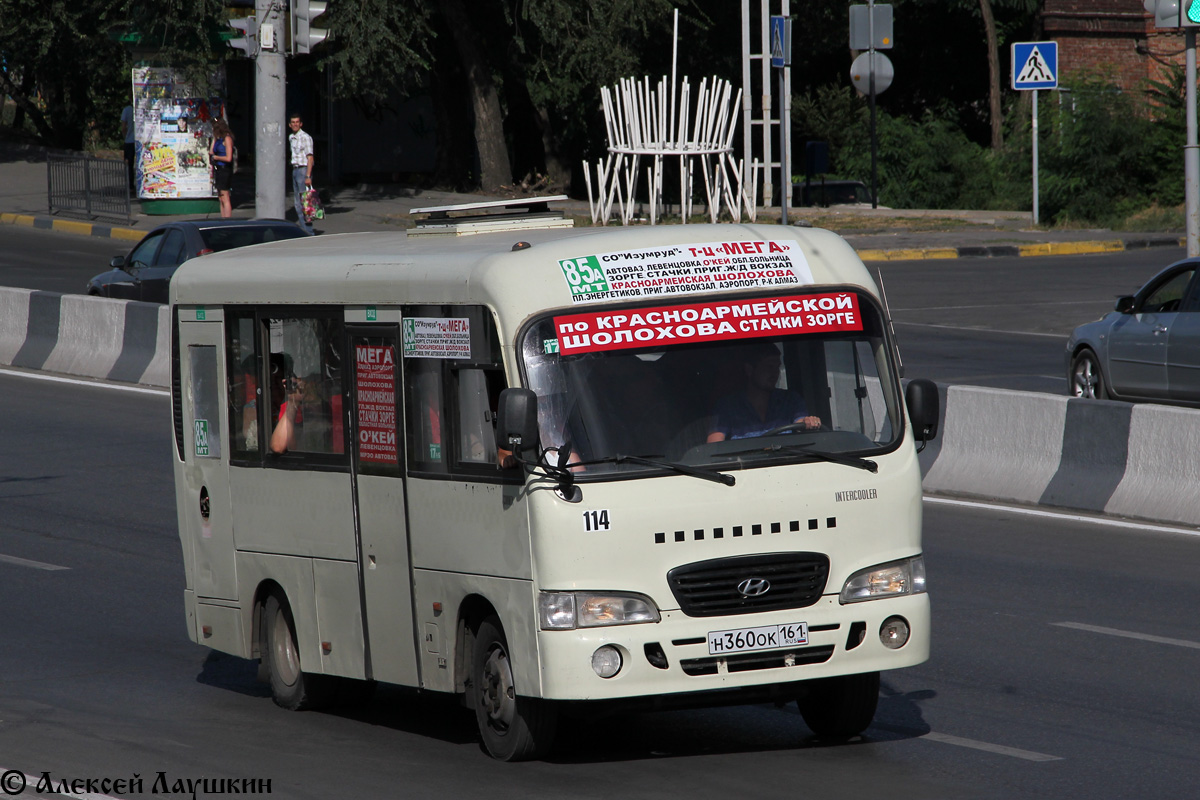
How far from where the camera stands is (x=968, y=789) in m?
6.56

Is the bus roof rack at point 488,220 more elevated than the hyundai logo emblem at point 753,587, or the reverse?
the bus roof rack at point 488,220

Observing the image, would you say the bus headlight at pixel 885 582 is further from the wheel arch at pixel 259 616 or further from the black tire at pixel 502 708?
the wheel arch at pixel 259 616

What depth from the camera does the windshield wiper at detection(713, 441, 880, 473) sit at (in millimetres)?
6914

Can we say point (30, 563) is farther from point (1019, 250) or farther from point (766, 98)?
point (766, 98)

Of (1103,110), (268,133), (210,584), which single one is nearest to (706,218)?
(1103,110)

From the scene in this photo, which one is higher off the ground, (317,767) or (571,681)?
(571,681)

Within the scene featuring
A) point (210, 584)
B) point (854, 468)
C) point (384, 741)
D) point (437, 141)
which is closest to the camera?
point (854, 468)

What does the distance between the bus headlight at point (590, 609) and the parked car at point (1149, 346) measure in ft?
32.1

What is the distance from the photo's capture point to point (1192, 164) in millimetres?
18031

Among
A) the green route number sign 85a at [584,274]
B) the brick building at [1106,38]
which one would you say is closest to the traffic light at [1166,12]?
the green route number sign 85a at [584,274]

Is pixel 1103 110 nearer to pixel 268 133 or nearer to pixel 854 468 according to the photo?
pixel 268 133

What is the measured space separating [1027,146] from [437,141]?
43.4ft

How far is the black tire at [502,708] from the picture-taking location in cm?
689

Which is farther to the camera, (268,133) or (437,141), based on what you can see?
(437,141)
